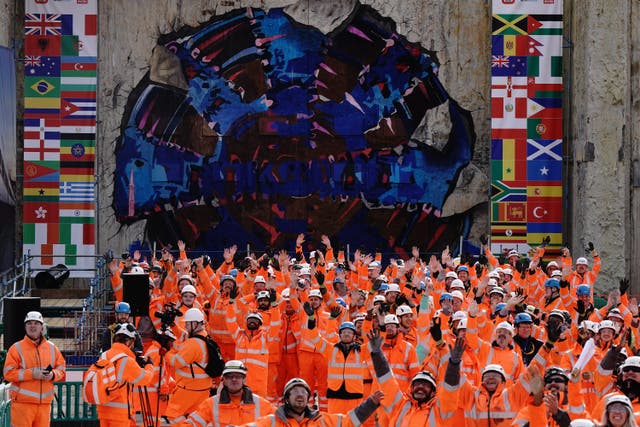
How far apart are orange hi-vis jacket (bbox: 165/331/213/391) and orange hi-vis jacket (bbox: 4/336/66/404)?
1.62 metres

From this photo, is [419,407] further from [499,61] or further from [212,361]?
[499,61]

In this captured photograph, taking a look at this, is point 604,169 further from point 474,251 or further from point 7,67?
point 7,67

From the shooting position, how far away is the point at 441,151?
99.5 feet

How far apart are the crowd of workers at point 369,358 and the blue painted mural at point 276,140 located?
7477mm

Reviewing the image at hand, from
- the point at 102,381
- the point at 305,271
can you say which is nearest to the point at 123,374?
the point at 102,381

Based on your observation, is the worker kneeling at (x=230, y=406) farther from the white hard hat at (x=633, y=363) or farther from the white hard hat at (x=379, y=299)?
the white hard hat at (x=379, y=299)

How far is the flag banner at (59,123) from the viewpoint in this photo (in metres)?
29.5

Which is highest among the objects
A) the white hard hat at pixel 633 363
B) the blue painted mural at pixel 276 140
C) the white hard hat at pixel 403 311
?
the blue painted mural at pixel 276 140

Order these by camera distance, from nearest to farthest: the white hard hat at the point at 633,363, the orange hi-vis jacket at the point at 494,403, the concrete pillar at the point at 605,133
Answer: the white hard hat at the point at 633,363 < the orange hi-vis jacket at the point at 494,403 < the concrete pillar at the point at 605,133

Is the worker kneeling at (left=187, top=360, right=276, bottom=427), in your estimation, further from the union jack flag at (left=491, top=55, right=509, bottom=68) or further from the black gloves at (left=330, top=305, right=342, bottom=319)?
the union jack flag at (left=491, top=55, right=509, bottom=68)

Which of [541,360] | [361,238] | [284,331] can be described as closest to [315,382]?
[284,331]

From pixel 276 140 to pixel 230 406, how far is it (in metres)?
19.5

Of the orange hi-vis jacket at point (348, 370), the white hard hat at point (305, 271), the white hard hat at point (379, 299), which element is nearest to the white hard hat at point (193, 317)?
the orange hi-vis jacket at point (348, 370)

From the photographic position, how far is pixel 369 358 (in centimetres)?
1507
